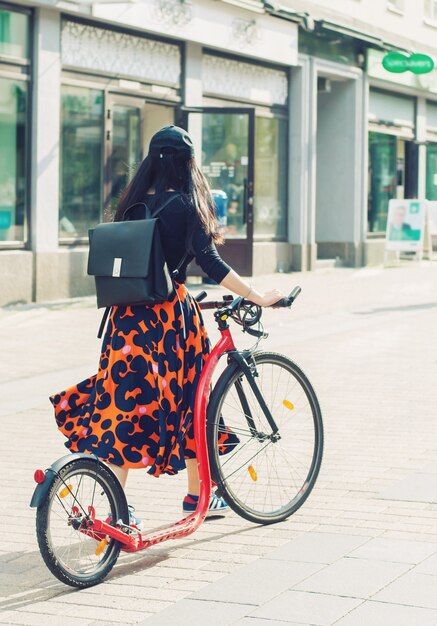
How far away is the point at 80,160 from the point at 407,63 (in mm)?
9654

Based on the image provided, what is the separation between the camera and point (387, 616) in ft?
12.7

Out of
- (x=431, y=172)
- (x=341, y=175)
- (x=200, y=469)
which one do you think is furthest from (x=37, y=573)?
(x=431, y=172)

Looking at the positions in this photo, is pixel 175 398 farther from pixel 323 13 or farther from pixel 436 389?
pixel 323 13

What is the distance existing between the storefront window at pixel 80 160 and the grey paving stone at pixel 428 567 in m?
11.7

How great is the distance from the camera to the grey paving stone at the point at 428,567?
4387 millimetres

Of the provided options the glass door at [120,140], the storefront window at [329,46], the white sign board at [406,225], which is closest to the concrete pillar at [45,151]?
the glass door at [120,140]

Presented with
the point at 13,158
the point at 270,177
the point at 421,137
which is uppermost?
the point at 421,137

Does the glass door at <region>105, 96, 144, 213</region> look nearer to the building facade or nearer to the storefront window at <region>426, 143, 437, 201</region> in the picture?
the building facade

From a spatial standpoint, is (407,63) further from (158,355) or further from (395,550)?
(395,550)

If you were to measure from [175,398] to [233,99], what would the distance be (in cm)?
1517

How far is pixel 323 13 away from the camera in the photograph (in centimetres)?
2194

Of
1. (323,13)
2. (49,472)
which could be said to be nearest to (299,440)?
(49,472)

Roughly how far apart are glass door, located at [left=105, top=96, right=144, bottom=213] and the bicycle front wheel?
447 inches

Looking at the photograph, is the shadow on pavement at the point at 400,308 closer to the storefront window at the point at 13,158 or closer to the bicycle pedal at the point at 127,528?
the storefront window at the point at 13,158
